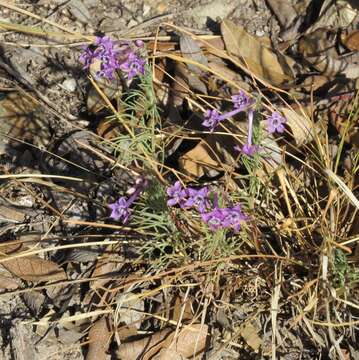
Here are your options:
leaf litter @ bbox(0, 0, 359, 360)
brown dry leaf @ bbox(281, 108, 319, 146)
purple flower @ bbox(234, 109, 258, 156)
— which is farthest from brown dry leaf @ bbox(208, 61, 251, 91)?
purple flower @ bbox(234, 109, 258, 156)

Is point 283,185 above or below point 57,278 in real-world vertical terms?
above

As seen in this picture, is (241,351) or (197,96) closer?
(241,351)

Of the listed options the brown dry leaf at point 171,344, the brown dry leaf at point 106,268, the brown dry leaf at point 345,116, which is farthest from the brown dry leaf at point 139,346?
the brown dry leaf at point 345,116

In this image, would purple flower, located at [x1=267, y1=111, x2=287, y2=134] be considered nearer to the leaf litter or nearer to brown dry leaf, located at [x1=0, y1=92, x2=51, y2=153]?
the leaf litter

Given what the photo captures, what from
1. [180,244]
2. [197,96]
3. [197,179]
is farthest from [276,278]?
[197,96]

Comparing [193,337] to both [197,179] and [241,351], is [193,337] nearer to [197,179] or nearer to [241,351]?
[241,351]
